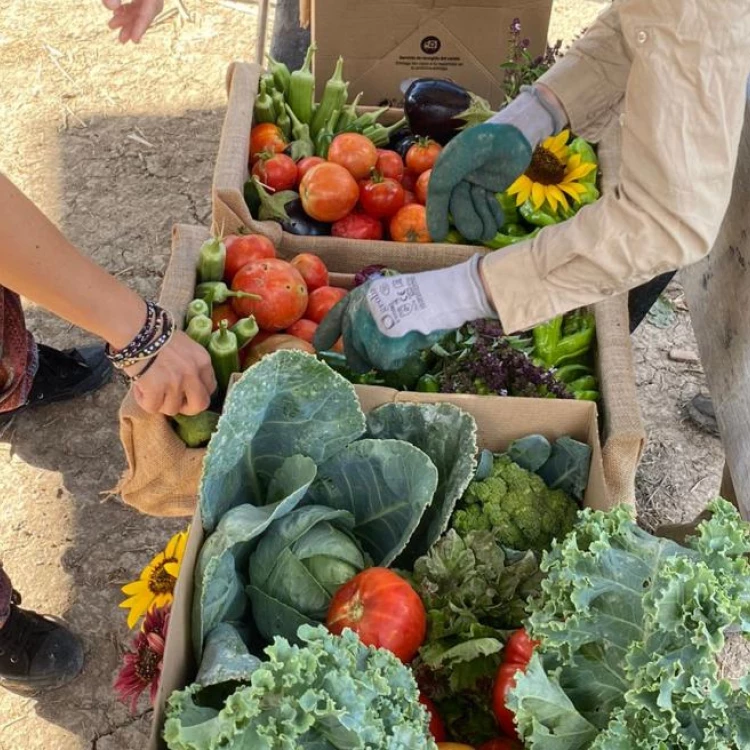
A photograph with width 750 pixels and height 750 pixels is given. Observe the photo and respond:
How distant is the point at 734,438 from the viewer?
5.77 feet

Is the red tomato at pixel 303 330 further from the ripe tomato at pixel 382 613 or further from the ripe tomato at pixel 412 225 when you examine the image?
the ripe tomato at pixel 382 613

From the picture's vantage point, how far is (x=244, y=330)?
6.19 feet

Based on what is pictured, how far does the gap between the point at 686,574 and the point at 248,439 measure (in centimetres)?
74

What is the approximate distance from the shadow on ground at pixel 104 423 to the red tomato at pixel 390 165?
1.12m

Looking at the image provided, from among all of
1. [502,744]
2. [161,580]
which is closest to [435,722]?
[502,744]

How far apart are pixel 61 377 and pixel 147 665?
1.47m

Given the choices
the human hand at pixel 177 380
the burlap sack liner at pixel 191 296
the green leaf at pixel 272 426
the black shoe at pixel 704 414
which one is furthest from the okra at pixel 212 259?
the black shoe at pixel 704 414

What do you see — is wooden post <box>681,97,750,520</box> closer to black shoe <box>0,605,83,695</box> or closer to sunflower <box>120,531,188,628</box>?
sunflower <box>120,531,188,628</box>

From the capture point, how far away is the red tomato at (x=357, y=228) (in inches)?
92.9

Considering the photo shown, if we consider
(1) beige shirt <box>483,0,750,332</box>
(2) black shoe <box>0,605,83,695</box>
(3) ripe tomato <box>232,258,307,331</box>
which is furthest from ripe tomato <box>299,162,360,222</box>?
(2) black shoe <box>0,605,83,695</box>

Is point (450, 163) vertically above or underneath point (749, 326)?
above

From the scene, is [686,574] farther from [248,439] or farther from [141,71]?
[141,71]

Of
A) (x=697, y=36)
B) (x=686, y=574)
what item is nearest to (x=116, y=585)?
(x=686, y=574)

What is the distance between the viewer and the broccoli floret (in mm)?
1586
